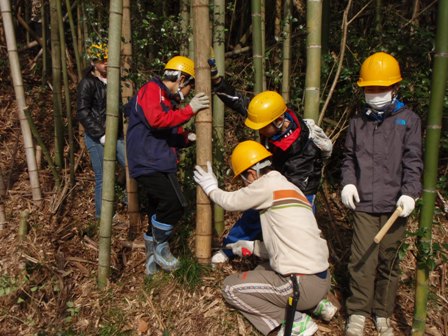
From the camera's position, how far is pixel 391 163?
9.45 feet

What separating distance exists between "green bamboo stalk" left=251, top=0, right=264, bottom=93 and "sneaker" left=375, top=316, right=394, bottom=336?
2.13 metres

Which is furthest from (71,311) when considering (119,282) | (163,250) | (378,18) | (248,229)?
(378,18)

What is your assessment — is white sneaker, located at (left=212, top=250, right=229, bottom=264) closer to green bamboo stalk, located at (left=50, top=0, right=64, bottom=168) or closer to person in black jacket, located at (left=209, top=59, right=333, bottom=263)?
person in black jacket, located at (left=209, top=59, right=333, bottom=263)

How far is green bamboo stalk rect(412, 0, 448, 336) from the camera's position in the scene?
94.3 inches

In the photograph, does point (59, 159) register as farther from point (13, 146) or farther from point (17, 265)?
point (17, 265)

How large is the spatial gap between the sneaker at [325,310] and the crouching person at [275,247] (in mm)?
88

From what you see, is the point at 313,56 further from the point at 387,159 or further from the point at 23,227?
the point at 23,227

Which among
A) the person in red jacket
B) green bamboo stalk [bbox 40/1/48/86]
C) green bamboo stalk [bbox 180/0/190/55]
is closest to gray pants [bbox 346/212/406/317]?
the person in red jacket

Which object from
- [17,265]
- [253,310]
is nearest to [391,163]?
[253,310]

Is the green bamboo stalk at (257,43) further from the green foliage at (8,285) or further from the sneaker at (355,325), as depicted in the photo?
the green foliage at (8,285)

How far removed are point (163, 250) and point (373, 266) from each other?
158cm

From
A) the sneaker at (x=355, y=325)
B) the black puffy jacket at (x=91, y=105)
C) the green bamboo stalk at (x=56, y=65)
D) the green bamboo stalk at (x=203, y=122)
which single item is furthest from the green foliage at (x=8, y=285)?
the sneaker at (x=355, y=325)

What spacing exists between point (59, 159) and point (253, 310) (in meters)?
3.11

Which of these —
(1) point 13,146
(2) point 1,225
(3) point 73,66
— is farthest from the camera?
(3) point 73,66
